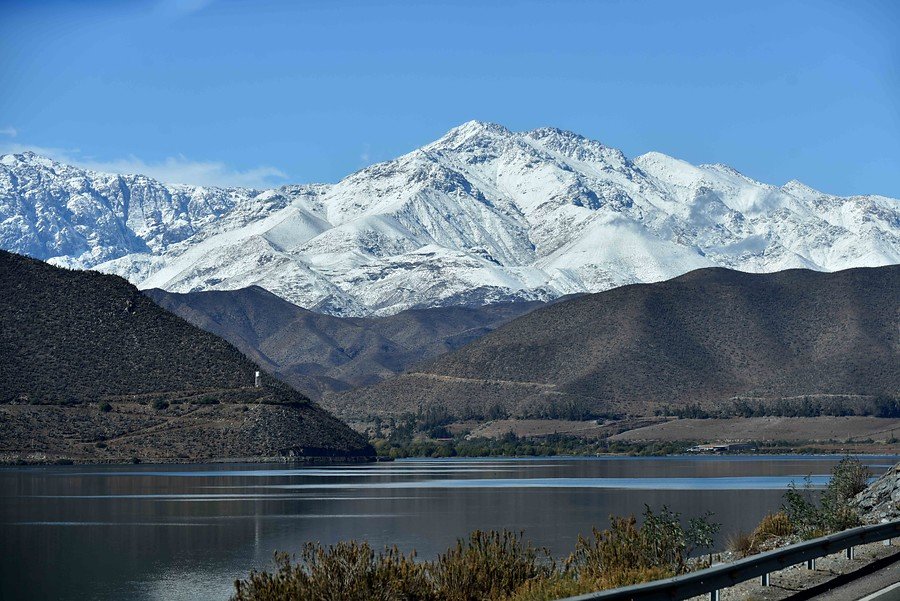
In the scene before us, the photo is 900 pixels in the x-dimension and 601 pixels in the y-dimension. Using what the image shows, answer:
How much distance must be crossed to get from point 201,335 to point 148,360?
1380 centimetres

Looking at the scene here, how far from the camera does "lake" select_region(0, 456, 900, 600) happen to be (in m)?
44.9

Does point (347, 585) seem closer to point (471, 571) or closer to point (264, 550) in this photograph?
point (471, 571)

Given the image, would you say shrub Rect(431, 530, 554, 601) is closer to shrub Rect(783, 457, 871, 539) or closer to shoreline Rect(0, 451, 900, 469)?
shrub Rect(783, 457, 871, 539)

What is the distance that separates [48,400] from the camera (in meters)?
136

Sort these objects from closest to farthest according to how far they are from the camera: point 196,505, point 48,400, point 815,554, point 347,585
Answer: point 347,585 < point 815,554 < point 196,505 < point 48,400

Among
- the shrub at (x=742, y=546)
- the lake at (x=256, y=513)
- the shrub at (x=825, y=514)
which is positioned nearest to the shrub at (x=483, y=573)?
the shrub at (x=825, y=514)

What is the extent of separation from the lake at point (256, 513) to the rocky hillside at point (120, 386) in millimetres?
10555

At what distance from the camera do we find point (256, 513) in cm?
7162

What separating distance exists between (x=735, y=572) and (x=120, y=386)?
12591cm

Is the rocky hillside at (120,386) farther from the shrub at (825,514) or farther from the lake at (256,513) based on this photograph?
the shrub at (825,514)

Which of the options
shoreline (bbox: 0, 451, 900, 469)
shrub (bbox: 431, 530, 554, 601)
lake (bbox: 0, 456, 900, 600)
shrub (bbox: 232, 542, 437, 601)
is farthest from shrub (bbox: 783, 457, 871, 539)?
shoreline (bbox: 0, 451, 900, 469)

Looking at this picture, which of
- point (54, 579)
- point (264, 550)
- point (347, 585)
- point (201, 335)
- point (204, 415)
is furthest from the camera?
point (201, 335)

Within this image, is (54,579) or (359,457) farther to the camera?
(359,457)

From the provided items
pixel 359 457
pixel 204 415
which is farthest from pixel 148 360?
pixel 359 457
